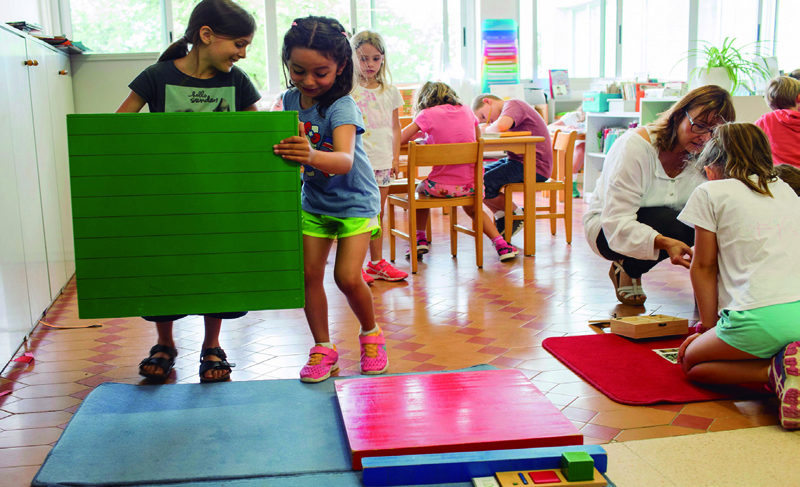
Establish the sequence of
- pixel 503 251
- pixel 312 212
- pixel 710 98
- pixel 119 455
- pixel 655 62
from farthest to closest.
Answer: pixel 655 62 → pixel 503 251 → pixel 710 98 → pixel 312 212 → pixel 119 455

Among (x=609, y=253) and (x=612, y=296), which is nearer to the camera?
(x=609, y=253)

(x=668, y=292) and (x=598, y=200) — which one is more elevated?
(x=598, y=200)

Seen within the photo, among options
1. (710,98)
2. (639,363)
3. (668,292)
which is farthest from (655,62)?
Result: (639,363)

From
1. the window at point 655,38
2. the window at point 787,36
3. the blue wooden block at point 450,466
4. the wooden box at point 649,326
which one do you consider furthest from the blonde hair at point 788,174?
the window at point 787,36

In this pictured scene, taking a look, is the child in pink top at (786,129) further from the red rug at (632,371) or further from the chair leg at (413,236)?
the chair leg at (413,236)

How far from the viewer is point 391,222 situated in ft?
15.6

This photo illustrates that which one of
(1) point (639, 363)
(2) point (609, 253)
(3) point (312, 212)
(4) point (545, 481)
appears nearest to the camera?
(4) point (545, 481)

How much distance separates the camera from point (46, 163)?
353 centimetres

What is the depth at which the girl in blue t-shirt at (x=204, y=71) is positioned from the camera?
2026 millimetres

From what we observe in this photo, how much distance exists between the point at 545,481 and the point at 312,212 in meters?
1.19

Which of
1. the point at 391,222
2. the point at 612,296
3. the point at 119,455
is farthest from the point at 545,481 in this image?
the point at 391,222

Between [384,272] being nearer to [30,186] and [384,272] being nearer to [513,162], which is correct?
[513,162]

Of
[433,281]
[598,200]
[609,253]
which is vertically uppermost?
[598,200]

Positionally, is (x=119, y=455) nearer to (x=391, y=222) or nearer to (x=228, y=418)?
(x=228, y=418)
